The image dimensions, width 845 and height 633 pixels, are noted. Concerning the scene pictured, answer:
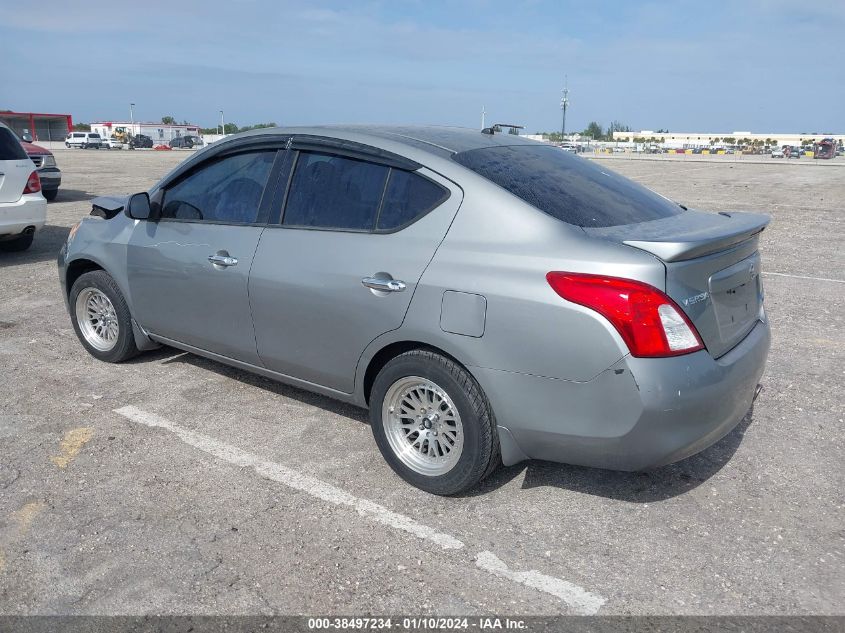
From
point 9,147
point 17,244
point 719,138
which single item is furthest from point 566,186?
point 719,138

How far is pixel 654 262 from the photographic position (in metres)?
2.97

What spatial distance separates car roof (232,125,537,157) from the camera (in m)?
3.75

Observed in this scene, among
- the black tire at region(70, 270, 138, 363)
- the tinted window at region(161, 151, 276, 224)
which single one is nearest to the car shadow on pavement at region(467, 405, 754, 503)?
the tinted window at region(161, 151, 276, 224)

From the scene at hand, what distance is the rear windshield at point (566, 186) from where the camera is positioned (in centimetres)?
344

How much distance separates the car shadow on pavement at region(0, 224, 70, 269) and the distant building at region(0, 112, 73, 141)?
81.3 meters

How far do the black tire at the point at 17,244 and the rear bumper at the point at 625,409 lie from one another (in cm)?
842

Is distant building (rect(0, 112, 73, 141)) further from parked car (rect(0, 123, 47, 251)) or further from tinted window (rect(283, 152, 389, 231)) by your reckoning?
tinted window (rect(283, 152, 389, 231))

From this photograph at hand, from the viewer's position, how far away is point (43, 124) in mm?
89312

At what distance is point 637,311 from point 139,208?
126 inches

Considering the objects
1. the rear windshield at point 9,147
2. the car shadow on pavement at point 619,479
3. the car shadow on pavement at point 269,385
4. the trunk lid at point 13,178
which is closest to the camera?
the car shadow on pavement at point 619,479

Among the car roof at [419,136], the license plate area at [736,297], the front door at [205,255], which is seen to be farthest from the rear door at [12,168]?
the license plate area at [736,297]

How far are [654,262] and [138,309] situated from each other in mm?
3433

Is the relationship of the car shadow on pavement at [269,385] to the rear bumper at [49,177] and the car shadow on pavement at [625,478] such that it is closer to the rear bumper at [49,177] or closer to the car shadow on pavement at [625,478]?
the car shadow on pavement at [625,478]

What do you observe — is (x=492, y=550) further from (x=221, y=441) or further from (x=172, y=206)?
(x=172, y=206)
